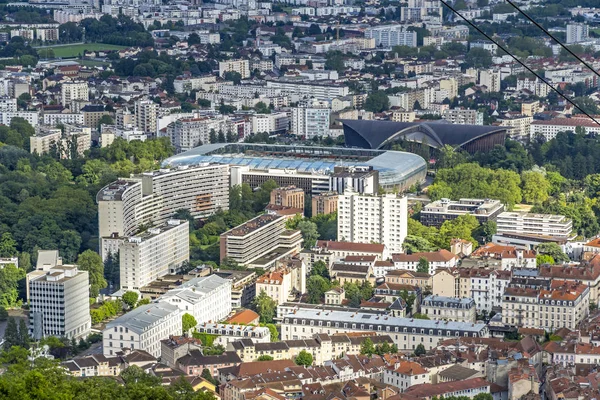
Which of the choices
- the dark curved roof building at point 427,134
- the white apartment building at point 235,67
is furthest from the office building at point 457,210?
the white apartment building at point 235,67

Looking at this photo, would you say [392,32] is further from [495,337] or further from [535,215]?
[495,337]

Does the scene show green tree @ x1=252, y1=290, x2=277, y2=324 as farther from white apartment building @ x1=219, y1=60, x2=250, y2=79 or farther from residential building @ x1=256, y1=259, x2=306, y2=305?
white apartment building @ x1=219, y1=60, x2=250, y2=79

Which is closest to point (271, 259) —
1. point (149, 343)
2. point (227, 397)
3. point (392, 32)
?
point (149, 343)

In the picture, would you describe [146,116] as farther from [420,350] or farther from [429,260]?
[420,350]

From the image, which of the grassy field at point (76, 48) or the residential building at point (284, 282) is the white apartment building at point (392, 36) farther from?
the residential building at point (284, 282)

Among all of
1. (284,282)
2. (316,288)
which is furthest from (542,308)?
(284,282)
